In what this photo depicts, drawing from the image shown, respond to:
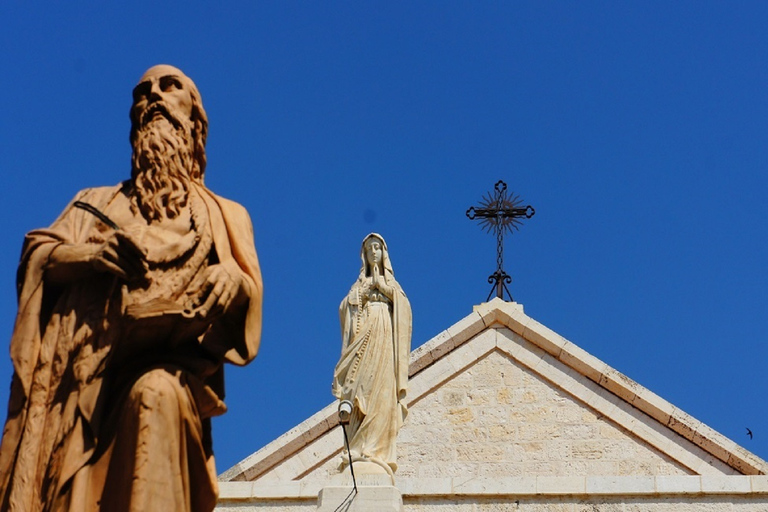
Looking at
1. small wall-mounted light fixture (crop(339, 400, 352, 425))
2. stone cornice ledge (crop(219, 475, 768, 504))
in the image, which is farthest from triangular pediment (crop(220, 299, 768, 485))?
small wall-mounted light fixture (crop(339, 400, 352, 425))

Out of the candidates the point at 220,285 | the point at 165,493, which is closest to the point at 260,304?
the point at 220,285

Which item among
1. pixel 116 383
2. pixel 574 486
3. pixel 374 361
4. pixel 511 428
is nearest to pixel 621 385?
pixel 511 428

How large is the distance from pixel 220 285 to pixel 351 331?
692 cm

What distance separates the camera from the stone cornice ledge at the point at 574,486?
11.7 m

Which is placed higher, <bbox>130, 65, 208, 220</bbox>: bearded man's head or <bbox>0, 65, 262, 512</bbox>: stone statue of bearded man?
<bbox>130, 65, 208, 220</bbox>: bearded man's head

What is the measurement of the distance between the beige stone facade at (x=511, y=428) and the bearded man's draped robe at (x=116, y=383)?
8.46 metres

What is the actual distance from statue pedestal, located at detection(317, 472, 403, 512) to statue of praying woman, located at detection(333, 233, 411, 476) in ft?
0.35

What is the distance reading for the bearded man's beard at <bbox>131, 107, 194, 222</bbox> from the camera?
13.1 feet

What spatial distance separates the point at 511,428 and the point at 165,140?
33.0ft

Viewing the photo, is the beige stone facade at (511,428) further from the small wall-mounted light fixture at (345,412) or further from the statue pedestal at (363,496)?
the statue pedestal at (363,496)

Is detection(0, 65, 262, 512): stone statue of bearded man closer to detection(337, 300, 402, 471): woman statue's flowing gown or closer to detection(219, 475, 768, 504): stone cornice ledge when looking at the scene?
detection(337, 300, 402, 471): woman statue's flowing gown

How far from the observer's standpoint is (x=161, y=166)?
403 cm

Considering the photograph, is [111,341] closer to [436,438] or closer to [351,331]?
[351,331]

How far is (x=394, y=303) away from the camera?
10.7 meters
